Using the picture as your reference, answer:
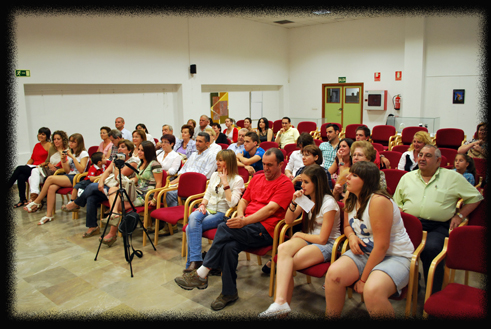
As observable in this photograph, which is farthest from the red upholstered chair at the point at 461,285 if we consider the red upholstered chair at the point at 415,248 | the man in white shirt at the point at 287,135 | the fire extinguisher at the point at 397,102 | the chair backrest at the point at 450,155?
the fire extinguisher at the point at 397,102

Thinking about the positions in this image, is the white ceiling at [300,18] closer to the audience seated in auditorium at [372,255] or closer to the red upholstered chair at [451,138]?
the red upholstered chair at [451,138]

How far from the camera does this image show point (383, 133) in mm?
8695

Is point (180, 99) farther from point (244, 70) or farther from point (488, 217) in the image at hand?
point (488, 217)

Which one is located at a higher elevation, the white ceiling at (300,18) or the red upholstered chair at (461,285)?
the white ceiling at (300,18)

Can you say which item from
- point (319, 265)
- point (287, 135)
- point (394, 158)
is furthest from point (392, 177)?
point (287, 135)

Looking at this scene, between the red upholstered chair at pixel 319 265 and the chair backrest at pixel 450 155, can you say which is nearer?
the red upholstered chair at pixel 319 265

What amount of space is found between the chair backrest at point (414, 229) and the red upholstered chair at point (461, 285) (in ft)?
0.63

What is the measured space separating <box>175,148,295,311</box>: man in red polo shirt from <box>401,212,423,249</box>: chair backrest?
1016mm

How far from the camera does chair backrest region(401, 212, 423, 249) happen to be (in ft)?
9.20

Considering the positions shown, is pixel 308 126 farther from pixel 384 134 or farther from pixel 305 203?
pixel 305 203

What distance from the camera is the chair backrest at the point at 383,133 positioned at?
8.56 m

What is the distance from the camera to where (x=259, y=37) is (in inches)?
518

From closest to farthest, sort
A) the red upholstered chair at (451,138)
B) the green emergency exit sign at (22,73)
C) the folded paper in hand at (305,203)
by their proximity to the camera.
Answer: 1. the folded paper in hand at (305,203)
2. the red upholstered chair at (451,138)
3. the green emergency exit sign at (22,73)

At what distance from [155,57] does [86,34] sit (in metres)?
1.91
